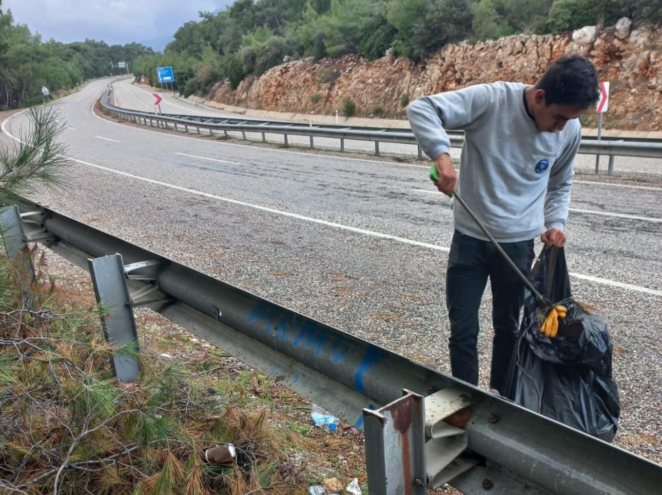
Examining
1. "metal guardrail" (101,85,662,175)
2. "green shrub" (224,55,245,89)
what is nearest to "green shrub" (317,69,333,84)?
"metal guardrail" (101,85,662,175)

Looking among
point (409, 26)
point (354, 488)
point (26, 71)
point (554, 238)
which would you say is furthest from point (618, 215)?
point (26, 71)

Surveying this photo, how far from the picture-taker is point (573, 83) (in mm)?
2428

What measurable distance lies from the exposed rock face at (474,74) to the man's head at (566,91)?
18519mm

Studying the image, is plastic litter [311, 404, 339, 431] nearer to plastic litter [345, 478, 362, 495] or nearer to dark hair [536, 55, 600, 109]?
plastic litter [345, 478, 362, 495]

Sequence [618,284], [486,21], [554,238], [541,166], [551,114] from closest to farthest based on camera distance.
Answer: [551,114], [541,166], [554,238], [618,284], [486,21]

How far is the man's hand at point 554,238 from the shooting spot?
2958mm

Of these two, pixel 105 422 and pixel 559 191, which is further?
pixel 559 191

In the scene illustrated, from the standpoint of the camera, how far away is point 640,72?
19.6m

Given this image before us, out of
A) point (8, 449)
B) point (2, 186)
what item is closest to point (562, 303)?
point (8, 449)

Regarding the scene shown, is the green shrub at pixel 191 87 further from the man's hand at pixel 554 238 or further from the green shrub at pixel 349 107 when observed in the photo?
the man's hand at pixel 554 238

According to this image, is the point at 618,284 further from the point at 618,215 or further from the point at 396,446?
the point at 396,446

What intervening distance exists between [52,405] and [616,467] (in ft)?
6.90

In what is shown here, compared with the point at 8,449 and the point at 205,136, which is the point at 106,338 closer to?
the point at 8,449

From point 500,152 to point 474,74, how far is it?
82.3 feet
